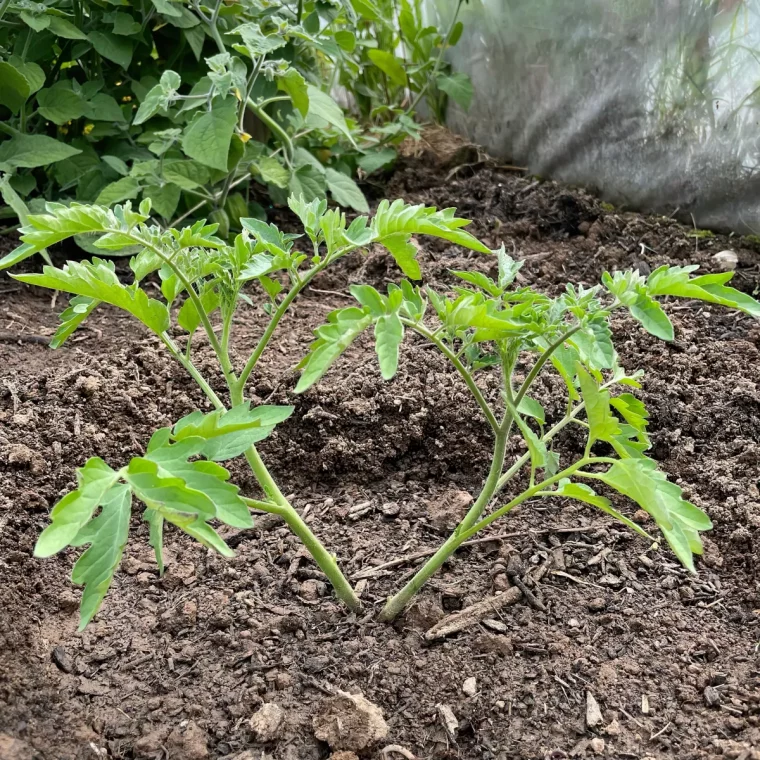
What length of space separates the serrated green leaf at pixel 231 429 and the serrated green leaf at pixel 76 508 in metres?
0.13

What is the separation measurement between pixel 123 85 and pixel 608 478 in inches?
104

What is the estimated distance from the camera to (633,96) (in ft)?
10.1

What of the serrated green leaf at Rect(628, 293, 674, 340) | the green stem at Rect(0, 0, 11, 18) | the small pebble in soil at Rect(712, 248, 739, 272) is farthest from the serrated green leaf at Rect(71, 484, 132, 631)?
the small pebble in soil at Rect(712, 248, 739, 272)

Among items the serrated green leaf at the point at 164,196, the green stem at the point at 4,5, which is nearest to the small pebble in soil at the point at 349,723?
the serrated green leaf at the point at 164,196

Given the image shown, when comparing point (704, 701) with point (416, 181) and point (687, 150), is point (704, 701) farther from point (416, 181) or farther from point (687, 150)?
point (416, 181)

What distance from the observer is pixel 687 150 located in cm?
297

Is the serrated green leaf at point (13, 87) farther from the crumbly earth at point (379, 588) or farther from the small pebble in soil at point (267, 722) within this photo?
the small pebble in soil at point (267, 722)

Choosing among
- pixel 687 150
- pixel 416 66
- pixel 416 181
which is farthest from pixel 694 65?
pixel 416 66

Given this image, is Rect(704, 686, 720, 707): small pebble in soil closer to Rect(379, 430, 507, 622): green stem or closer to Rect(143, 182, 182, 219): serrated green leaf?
Rect(379, 430, 507, 622): green stem

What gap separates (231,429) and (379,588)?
0.72 metres

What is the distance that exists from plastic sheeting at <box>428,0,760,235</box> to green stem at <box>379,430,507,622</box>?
6.36 ft

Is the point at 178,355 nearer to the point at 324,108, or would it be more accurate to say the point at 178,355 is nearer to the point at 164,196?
the point at 164,196

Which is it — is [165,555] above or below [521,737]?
below

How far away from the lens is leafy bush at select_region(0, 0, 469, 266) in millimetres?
2553
